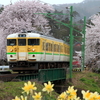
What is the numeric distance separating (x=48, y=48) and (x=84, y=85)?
6.14 m

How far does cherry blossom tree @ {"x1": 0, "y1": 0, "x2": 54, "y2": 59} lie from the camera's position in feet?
122

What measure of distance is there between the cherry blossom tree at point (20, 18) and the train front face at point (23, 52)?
17174 mm

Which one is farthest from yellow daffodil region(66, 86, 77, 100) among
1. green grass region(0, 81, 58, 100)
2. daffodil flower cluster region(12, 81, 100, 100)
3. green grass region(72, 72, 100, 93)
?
green grass region(72, 72, 100, 93)

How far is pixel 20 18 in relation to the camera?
38781 mm

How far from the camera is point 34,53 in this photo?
19.3 metres

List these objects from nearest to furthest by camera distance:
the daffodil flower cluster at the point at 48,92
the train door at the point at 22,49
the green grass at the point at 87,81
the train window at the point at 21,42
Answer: the daffodil flower cluster at the point at 48,92, the train door at the point at 22,49, the train window at the point at 21,42, the green grass at the point at 87,81

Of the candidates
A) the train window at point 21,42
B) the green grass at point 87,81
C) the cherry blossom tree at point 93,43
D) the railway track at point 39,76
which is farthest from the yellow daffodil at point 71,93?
the cherry blossom tree at point 93,43

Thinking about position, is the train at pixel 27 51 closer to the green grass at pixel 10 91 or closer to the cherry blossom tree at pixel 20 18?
the green grass at pixel 10 91

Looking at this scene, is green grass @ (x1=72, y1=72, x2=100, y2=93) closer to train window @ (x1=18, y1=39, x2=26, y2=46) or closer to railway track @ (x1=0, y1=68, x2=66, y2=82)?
railway track @ (x1=0, y1=68, x2=66, y2=82)

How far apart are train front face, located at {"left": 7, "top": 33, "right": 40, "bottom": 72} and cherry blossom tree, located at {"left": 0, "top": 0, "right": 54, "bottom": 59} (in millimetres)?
17174

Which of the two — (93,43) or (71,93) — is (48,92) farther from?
(93,43)

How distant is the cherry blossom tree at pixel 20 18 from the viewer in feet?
122

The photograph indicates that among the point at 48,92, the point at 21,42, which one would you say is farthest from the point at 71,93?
the point at 21,42

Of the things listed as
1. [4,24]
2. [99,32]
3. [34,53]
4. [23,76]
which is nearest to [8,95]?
[23,76]
